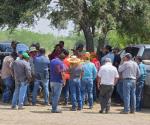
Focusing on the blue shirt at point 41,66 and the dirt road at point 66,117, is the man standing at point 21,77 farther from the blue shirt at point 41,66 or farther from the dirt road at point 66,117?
the blue shirt at point 41,66

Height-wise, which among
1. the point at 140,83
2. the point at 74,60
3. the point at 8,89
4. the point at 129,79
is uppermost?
the point at 74,60

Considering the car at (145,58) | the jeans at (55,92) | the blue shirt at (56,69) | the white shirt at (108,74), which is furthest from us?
the car at (145,58)

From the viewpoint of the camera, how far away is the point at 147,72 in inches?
699

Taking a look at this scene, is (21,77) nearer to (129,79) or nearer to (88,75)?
(88,75)

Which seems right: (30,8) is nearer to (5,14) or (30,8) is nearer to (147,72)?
(5,14)

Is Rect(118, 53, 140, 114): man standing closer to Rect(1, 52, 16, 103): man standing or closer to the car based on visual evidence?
the car

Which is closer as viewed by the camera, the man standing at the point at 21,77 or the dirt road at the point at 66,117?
the dirt road at the point at 66,117

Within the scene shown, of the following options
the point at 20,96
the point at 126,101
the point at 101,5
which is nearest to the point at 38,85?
the point at 20,96

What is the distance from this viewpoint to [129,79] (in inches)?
658

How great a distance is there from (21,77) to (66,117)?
7.72ft

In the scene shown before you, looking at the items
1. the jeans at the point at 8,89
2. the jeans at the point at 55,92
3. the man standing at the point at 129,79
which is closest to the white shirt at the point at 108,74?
the man standing at the point at 129,79

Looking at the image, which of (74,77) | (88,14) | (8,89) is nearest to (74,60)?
(74,77)

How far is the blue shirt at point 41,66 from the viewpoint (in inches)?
682

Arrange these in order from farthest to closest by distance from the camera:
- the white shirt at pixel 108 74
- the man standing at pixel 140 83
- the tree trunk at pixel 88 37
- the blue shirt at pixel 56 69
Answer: the tree trunk at pixel 88 37, the man standing at pixel 140 83, the white shirt at pixel 108 74, the blue shirt at pixel 56 69
